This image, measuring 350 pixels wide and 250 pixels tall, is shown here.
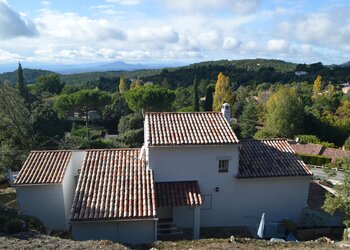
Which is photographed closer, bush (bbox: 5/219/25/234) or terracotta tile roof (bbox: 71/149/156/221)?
bush (bbox: 5/219/25/234)

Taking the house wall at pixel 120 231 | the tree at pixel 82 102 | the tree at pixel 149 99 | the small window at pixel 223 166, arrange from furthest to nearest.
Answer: the tree at pixel 82 102 → the tree at pixel 149 99 → the small window at pixel 223 166 → the house wall at pixel 120 231

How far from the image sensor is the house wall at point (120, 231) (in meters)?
14.0

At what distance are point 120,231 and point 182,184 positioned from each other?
4.03m

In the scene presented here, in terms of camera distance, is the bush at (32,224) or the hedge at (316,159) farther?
the hedge at (316,159)

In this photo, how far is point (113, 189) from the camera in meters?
15.1

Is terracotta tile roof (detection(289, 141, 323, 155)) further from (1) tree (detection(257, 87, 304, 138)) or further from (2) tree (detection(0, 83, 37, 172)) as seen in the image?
(2) tree (detection(0, 83, 37, 172))

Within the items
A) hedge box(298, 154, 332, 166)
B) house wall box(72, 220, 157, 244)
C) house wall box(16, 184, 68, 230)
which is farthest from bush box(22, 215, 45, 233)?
hedge box(298, 154, 332, 166)

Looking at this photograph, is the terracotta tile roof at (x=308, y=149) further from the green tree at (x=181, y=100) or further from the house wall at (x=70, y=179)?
the green tree at (x=181, y=100)

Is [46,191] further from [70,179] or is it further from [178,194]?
[178,194]

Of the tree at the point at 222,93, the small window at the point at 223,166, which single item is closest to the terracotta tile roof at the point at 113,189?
the small window at the point at 223,166

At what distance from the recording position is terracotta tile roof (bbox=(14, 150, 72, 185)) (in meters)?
15.9

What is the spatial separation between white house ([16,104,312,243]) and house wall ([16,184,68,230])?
0.25 feet

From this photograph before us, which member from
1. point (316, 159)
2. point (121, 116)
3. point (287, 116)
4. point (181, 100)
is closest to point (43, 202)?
point (316, 159)

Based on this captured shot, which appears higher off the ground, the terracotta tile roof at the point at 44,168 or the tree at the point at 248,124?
the terracotta tile roof at the point at 44,168
